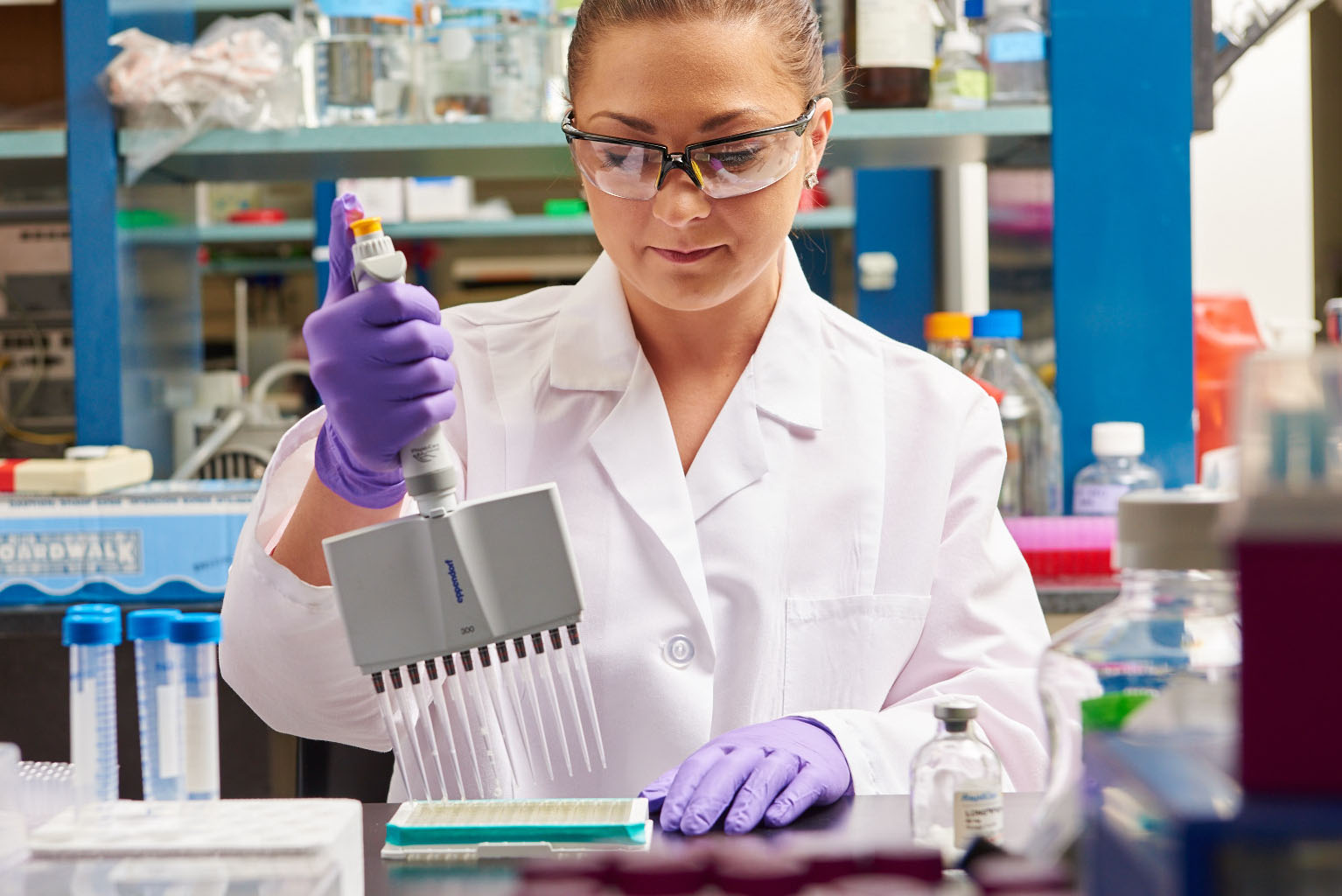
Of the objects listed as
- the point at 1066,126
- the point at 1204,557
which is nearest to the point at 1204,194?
the point at 1066,126

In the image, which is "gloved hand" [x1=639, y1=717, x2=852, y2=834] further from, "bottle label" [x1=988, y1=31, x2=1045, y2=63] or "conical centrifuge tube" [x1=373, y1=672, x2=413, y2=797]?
"bottle label" [x1=988, y1=31, x2=1045, y2=63]

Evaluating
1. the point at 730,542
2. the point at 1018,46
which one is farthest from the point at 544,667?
the point at 1018,46

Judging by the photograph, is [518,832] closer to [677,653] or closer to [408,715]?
[408,715]

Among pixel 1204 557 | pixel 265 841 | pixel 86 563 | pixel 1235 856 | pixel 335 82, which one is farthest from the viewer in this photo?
pixel 335 82

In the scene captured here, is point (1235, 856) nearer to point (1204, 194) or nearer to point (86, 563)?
point (86, 563)

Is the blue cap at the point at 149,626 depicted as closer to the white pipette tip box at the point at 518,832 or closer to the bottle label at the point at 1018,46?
the white pipette tip box at the point at 518,832

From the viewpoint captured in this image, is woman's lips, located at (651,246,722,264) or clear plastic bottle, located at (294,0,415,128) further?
clear plastic bottle, located at (294,0,415,128)

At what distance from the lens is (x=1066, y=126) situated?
7.70 feet

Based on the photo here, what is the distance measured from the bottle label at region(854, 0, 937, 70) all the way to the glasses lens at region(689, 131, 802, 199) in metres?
1.12

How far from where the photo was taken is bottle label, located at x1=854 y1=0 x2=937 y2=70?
2309 mm

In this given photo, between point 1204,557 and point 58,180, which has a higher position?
point 58,180

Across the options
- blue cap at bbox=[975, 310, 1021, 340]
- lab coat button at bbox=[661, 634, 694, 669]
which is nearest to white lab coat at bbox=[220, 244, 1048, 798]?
lab coat button at bbox=[661, 634, 694, 669]

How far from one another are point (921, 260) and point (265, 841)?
3.64 metres

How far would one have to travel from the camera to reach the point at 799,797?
99cm
